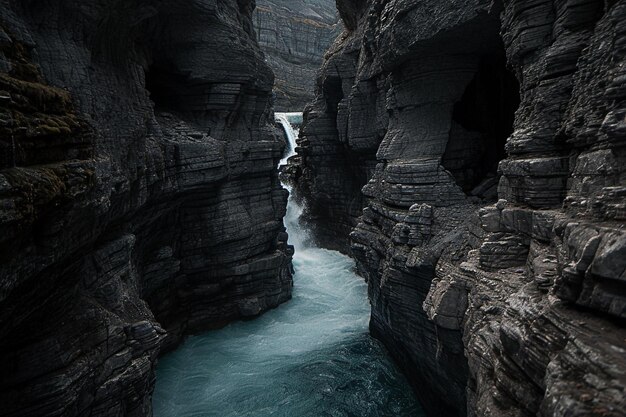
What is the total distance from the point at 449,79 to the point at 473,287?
996 centimetres

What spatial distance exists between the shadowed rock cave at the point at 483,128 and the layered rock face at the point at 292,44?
59403 mm

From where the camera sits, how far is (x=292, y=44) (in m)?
90.1

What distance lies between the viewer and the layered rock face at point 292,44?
8250 cm

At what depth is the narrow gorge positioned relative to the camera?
845 centimetres

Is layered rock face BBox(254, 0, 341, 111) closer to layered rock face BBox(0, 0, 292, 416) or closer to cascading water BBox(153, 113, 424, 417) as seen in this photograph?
layered rock face BBox(0, 0, 292, 416)

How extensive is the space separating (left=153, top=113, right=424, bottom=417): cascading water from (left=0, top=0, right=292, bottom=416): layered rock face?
1.57 meters

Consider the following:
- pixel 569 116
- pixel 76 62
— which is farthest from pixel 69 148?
pixel 569 116

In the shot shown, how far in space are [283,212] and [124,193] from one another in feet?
46.4

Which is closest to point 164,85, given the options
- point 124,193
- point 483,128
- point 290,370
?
point 124,193

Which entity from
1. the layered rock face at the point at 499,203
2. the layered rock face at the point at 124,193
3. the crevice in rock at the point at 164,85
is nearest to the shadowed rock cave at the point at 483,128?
the layered rock face at the point at 499,203

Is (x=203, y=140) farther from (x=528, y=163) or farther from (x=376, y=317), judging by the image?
(x=528, y=163)

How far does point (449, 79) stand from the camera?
18609 mm

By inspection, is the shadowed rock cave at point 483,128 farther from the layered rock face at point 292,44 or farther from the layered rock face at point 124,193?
the layered rock face at point 292,44

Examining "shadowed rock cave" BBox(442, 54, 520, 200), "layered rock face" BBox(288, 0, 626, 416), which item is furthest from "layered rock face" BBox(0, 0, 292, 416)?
"shadowed rock cave" BBox(442, 54, 520, 200)
